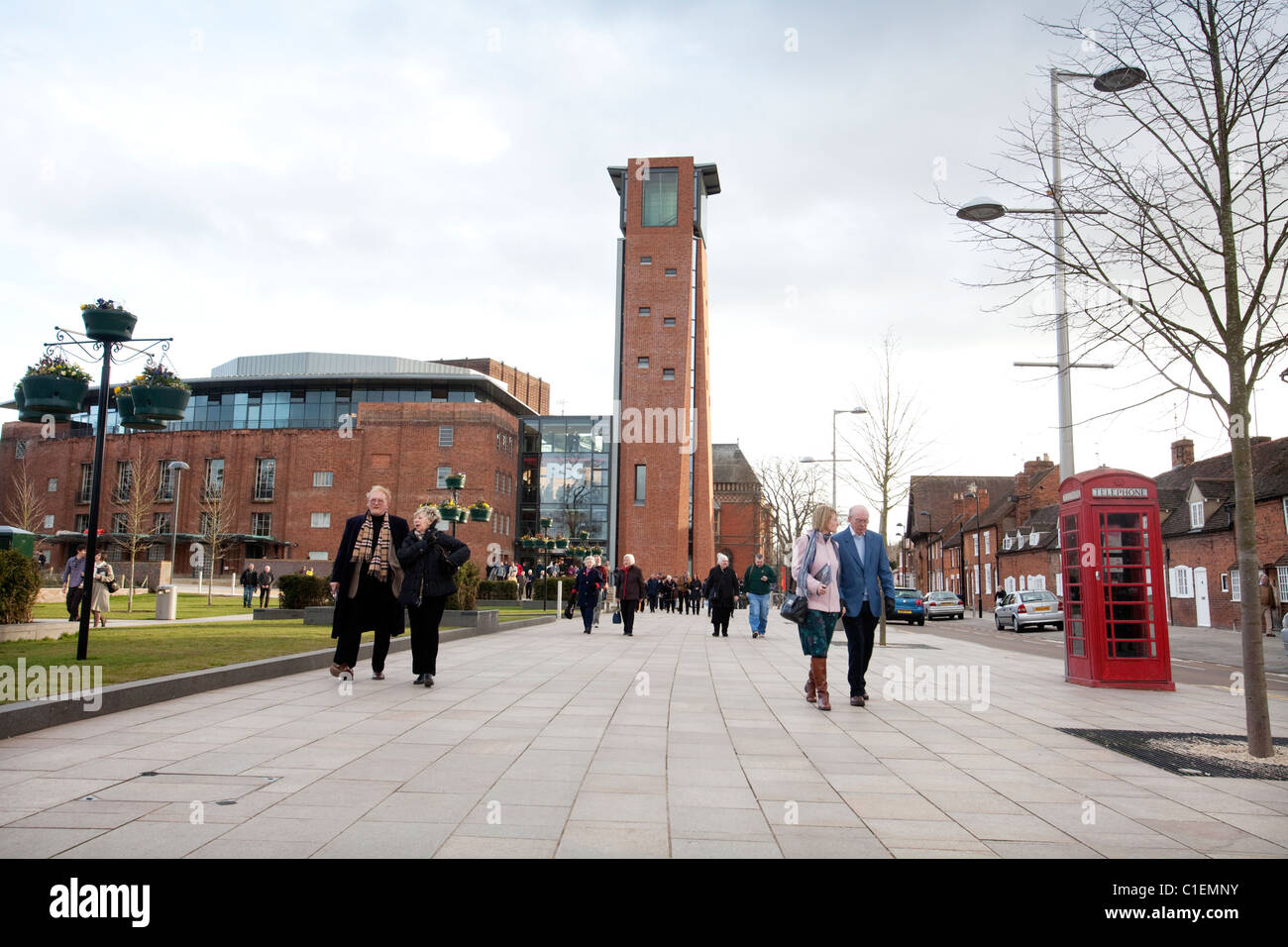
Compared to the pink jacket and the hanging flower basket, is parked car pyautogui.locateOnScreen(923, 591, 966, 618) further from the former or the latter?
the hanging flower basket

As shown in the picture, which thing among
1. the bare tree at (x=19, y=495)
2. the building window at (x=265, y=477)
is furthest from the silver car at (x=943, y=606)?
the bare tree at (x=19, y=495)

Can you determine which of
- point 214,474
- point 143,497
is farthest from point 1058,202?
point 214,474

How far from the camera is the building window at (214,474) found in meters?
67.0

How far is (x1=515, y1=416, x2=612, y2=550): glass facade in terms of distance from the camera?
65875 millimetres

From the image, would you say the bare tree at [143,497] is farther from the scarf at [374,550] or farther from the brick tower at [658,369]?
the scarf at [374,550]

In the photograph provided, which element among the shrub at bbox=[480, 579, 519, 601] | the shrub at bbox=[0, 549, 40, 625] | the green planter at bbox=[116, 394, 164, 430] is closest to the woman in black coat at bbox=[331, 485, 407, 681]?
the green planter at bbox=[116, 394, 164, 430]

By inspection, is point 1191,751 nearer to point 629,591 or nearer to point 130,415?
point 130,415

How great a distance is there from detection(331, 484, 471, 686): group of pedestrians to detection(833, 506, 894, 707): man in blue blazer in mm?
4001

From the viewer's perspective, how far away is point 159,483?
64.6 metres

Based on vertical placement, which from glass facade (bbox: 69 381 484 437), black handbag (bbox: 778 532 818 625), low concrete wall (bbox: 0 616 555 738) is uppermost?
glass facade (bbox: 69 381 484 437)

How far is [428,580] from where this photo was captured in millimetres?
9578

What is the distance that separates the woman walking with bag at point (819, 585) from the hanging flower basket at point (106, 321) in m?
7.71

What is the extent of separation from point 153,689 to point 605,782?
4.69 m
